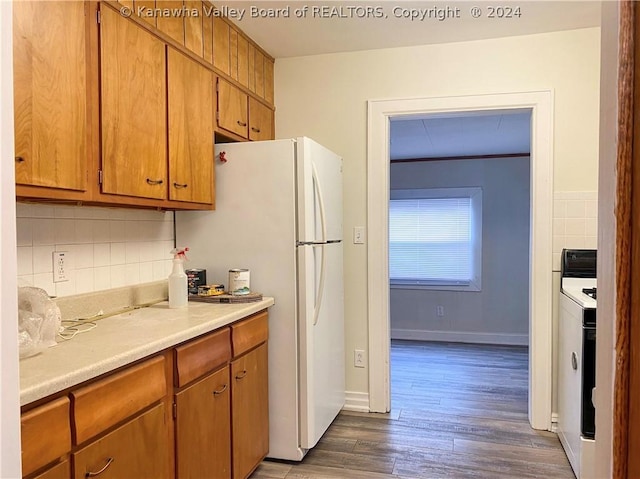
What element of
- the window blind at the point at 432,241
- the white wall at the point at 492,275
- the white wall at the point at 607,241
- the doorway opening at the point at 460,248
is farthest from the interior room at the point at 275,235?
the window blind at the point at 432,241

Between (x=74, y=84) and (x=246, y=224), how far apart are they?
109cm

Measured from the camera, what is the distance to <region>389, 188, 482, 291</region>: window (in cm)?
552

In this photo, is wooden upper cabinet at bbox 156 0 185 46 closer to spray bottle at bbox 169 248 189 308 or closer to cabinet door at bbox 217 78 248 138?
cabinet door at bbox 217 78 248 138

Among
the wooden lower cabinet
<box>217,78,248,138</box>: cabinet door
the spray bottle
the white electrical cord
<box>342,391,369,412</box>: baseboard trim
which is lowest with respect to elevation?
<box>342,391,369,412</box>: baseboard trim

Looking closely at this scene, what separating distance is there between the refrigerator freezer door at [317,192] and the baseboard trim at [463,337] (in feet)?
9.61

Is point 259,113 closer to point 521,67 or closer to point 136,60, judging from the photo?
point 136,60

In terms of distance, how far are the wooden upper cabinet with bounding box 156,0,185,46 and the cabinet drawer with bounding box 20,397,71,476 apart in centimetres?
158

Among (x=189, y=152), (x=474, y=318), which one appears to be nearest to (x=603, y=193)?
(x=189, y=152)

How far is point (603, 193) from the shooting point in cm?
56

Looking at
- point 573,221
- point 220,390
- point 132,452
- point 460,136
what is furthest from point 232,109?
point 460,136

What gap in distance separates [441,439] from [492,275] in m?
3.01

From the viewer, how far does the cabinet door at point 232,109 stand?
259 centimetres

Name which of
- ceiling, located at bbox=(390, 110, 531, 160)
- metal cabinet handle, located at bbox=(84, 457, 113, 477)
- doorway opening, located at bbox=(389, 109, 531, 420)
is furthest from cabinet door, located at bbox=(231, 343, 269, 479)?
doorway opening, located at bbox=(389, 109, 531, 420)

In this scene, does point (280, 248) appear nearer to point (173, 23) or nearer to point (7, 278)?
point (173, 23)
